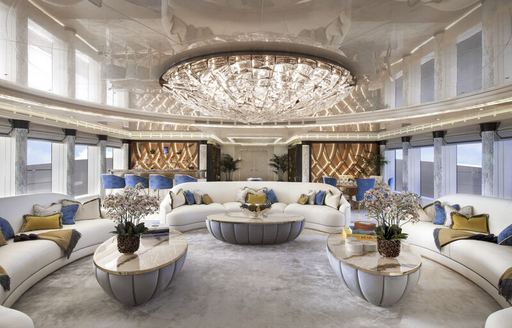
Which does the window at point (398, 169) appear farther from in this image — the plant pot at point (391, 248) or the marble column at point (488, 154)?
the plant pot at point (391, 248)

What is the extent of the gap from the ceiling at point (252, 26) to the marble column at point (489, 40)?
26cm

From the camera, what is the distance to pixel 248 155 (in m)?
17.2

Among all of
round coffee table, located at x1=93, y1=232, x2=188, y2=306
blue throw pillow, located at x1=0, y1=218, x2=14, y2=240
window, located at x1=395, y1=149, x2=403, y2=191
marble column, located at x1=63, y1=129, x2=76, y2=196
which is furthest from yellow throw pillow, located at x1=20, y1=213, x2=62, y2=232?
window, located at x1=395, y1=149, x2=403, y2=191

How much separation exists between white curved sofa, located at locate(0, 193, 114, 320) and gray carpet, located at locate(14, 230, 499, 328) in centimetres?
13

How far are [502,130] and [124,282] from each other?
8.52 metres

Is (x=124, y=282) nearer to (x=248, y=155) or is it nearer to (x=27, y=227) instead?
(x=27, y=227)

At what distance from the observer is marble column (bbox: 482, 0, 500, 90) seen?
7.70ft

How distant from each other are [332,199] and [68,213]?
16.5 ft

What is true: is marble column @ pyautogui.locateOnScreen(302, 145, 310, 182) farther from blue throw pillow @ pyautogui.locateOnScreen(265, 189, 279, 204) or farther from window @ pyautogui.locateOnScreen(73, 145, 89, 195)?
window @ pyautogui.locateOnScreen(73, 145, 89, 195)

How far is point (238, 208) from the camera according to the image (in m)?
6.13

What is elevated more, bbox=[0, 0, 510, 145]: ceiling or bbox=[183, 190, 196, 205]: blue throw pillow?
bbox=[0, 0, 510, 145]: ceiling

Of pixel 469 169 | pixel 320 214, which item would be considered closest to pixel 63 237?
pixel 320 214

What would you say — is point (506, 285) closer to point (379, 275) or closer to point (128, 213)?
point (379, 275)

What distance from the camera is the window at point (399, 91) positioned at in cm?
425
